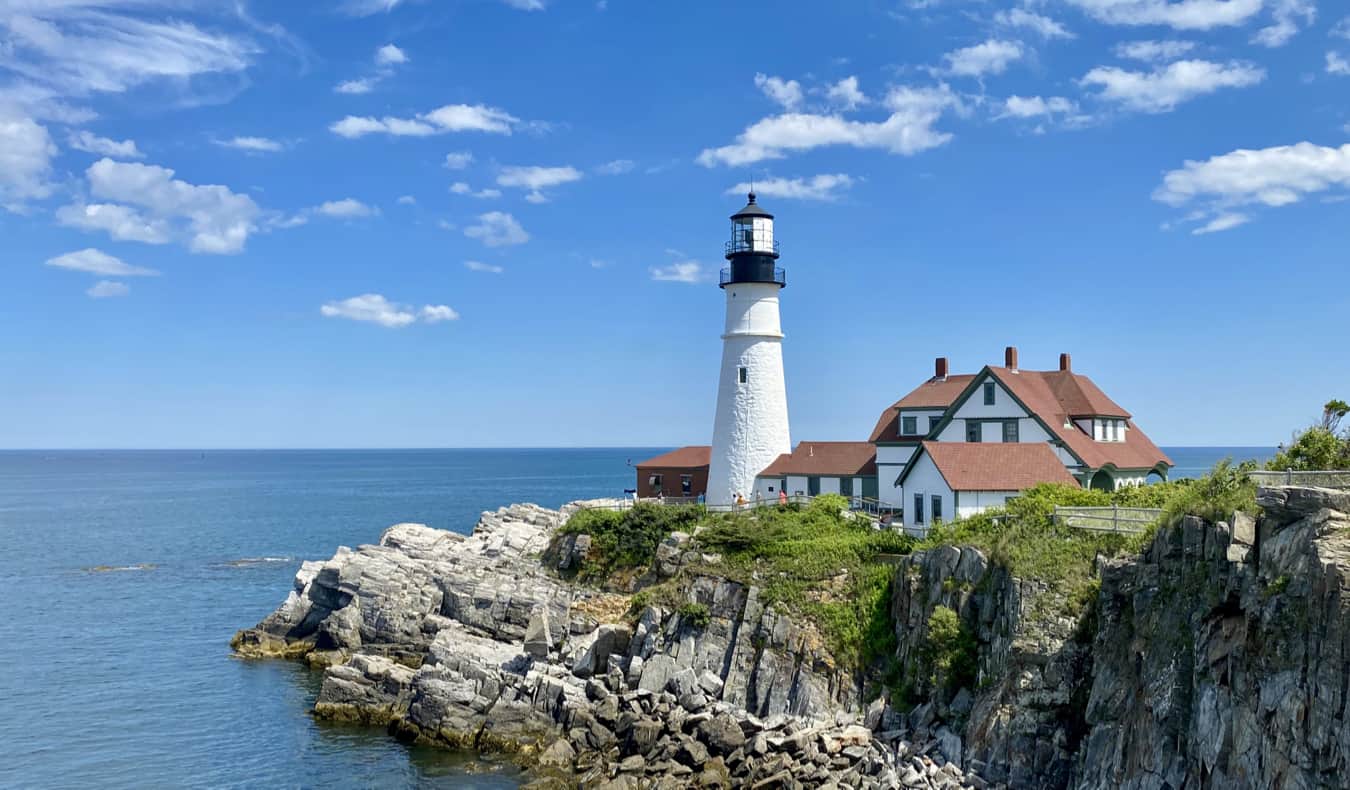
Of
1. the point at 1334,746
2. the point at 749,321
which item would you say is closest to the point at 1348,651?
the point at 1334,746

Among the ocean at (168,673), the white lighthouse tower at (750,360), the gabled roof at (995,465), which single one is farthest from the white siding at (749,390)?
the ocean at (168,673)

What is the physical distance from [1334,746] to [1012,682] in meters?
8.44

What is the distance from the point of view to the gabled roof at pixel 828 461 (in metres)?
40.2

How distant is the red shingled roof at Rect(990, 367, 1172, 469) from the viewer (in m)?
34.3

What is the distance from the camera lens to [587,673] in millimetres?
29359

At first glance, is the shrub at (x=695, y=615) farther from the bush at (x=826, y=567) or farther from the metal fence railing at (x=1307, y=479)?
the metal fence railing at (x=1307, y=479)

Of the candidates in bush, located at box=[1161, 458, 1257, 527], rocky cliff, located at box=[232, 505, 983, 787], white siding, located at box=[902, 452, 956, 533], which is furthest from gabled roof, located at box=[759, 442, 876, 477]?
bush, located at box=[1161, 458, 1257, 527]

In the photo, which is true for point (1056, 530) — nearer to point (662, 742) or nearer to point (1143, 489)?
point (1143, 489)

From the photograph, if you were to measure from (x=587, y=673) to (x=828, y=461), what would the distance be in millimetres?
14931

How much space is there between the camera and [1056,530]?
2541 centimetres

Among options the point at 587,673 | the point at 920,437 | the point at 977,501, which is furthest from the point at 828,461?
the point at 587,673

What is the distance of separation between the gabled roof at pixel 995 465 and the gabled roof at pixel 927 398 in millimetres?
5912

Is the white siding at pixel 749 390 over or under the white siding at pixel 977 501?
over

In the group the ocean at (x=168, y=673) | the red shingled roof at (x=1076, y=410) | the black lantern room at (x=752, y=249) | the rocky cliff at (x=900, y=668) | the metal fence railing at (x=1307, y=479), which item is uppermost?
the black lantern room at (x=752, y=249)
